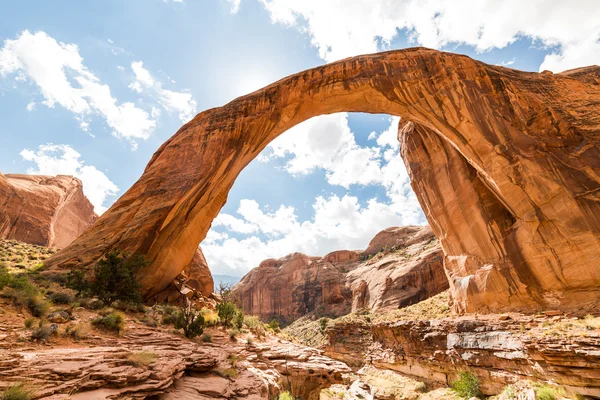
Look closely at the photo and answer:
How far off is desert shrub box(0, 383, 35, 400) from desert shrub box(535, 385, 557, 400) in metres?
14.1

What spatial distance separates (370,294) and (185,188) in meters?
29.6

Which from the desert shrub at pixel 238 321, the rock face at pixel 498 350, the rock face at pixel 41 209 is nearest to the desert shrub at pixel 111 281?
the desert shrub at pixel 238 321

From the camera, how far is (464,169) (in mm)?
17141

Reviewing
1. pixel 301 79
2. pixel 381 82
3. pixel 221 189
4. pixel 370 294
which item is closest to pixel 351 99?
pixel 381 82

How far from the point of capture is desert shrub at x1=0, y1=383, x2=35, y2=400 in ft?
8.67

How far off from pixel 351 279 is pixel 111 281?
39.3m

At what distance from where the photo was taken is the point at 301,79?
16.6 metres

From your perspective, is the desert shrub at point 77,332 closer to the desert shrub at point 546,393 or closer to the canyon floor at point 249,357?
the canyon floor at point 249,357

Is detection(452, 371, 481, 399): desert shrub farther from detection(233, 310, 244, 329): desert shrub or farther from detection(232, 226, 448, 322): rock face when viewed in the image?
detection(232, 226, 448, 322): rock face

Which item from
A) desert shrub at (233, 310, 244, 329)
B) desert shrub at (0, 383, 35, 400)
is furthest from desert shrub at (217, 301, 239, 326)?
desert shrub at (0, 383, 35, 400)

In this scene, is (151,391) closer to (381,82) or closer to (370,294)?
(381,82)

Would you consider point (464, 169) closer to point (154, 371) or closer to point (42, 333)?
point (154, 371)

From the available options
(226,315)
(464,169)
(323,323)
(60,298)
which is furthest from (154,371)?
(323,323)

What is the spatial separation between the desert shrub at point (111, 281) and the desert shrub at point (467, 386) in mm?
16039
